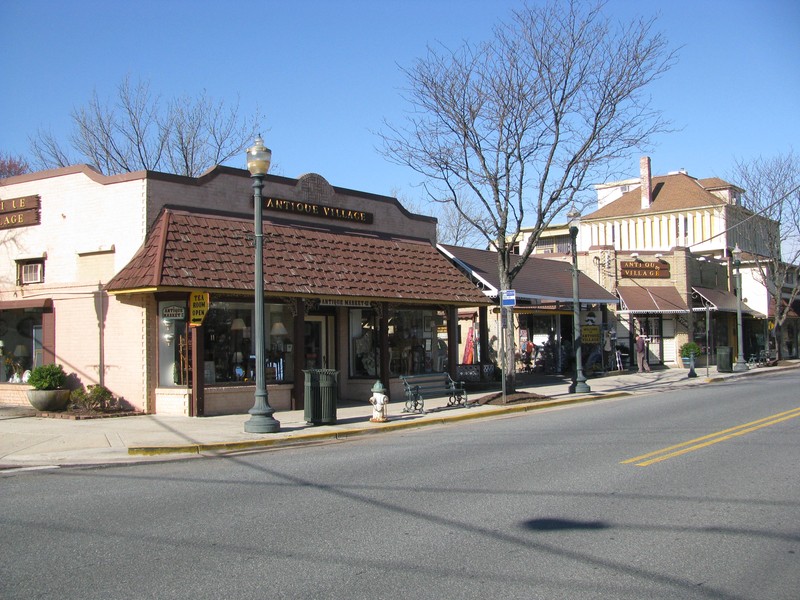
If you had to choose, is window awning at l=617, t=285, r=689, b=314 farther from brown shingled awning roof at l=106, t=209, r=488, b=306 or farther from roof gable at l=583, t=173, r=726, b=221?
roof gable at l=583, t=173, r=726, b=221

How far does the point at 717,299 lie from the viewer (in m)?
38.7

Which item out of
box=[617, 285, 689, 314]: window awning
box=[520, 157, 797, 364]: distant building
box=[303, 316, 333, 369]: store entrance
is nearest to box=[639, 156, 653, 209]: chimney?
box=[520, 157, 797, 364]: distant building

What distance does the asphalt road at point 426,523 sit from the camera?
566cm

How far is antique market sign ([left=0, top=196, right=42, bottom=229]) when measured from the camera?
18859mm

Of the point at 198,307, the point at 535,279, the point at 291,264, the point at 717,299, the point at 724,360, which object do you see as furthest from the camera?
the point at 717,299

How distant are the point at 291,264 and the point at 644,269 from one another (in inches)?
956

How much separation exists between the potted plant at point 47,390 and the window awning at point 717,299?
29784 millimetres

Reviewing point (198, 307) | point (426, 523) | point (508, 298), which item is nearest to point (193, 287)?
point (198, 307)

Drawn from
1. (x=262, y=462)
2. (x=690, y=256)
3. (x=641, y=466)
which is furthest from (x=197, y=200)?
(x=690, y=256)

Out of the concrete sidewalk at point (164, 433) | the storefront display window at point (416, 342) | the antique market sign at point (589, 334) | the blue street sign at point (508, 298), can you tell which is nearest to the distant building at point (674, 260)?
the antique market sign at point (589, 334)

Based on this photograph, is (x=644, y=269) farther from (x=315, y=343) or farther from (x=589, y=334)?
(x=315, y=343)

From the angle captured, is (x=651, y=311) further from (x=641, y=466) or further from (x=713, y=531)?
(x=713, y=531)

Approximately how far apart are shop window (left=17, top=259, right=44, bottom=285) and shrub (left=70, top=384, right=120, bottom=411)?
375 cm

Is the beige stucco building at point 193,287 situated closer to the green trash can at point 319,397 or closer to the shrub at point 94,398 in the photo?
the shrub at point 94,398
